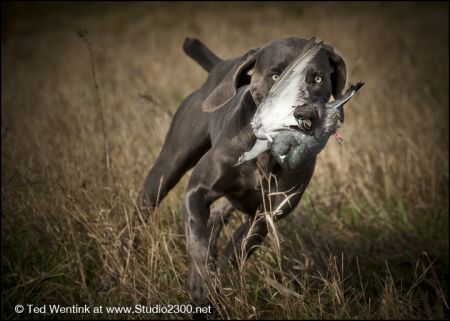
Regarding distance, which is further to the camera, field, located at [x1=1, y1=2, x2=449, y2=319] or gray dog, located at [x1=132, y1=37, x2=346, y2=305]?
field, located at [x1=1, y1=2, x2=449, y2=319]

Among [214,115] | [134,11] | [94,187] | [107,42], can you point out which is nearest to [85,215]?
[94,187]

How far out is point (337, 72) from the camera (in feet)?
10.2

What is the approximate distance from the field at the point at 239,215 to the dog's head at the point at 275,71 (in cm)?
67

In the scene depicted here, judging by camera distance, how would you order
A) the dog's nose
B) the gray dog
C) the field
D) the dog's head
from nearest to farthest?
the dog's nose → the dog's head → the gray dog → the field

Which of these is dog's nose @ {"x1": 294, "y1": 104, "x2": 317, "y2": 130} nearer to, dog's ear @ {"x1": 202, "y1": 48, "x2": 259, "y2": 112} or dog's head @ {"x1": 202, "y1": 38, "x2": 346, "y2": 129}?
dog's head @ {"x1": 202, "y1": 38, "x2": 346, "y2": 129}

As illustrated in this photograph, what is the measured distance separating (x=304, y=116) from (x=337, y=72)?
688mm

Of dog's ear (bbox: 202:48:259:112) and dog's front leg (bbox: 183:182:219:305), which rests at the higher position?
dog's ear (bbox: 202:48:259:112)

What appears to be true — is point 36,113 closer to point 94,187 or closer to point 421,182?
point 94,187

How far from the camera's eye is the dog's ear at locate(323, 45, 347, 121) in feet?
10.0

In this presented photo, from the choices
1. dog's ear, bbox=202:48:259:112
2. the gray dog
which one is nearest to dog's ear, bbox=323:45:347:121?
the gray dog

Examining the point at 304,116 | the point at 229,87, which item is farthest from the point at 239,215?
the point at 304,116

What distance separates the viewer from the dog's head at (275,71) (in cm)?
280

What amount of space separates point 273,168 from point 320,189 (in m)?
1.88

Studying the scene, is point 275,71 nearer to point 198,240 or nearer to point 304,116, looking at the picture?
point 304,116
